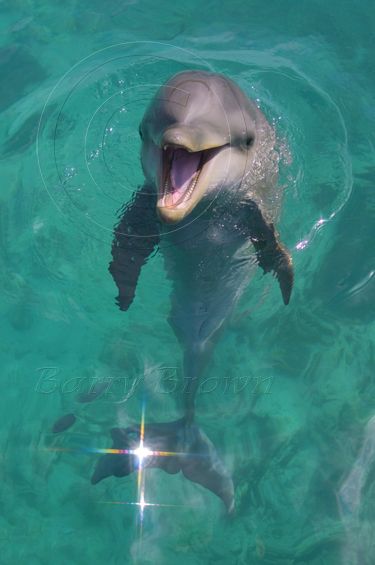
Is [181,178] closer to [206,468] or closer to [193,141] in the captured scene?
[193,141]

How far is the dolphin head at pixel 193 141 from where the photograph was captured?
5.78 meters

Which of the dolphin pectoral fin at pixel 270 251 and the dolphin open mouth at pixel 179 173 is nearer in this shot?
the dolphin open mouth at pixel 179 173

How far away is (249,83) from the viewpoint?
9.38 m

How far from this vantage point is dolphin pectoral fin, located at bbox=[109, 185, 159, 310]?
7.13m

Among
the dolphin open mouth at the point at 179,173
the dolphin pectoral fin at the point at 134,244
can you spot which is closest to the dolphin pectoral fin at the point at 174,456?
the dolphin pectoral fin at the point at 134,244

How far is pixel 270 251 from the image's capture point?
6.96 metres

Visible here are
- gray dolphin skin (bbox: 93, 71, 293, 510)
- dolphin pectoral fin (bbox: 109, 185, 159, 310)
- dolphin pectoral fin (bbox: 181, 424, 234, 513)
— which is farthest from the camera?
dolphin pectoral fin (bbox: 109, 185, 159, 310)

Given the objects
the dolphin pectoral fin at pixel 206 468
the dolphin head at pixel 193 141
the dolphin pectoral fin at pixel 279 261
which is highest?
the dolphin head at pixel 193 141

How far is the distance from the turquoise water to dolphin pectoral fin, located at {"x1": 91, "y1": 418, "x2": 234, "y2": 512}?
4.3 inches

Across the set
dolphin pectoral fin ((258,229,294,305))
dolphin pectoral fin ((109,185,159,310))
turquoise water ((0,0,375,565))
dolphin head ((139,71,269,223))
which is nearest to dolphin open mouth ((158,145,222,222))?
dolphin head ((139,71,269,223))

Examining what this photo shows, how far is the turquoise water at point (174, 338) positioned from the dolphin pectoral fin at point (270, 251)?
521mm

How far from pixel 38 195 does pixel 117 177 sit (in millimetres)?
1119

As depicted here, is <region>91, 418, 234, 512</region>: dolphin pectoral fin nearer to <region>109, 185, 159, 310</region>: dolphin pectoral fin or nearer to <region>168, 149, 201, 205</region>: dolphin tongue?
<region>109, 185, 159, 310</region>: dolphin pectoral fin

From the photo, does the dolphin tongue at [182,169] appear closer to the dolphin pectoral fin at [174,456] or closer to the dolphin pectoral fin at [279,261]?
the dolphin pectoral fin at [279,261]
